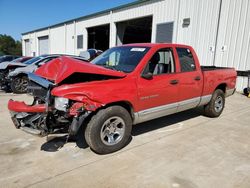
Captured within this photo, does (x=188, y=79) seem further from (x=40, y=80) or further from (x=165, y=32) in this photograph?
(x=165, y=32)

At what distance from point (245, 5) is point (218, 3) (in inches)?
53.3

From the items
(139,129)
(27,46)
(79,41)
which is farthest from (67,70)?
(27,46)

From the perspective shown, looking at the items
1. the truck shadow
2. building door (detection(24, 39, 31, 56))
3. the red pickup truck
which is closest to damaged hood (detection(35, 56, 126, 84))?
the red pickup truck

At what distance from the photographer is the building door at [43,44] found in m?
29.8

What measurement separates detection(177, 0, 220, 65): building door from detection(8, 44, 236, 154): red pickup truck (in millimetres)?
7201

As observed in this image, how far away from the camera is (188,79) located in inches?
196

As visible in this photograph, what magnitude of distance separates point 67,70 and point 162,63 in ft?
6.85

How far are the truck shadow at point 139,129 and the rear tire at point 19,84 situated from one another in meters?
5.43

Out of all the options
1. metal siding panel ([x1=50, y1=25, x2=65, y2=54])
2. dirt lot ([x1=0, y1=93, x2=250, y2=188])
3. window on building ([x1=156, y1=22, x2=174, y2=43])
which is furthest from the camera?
metal siding panel ([x1=50, y1=25, x2=65, y2=54])

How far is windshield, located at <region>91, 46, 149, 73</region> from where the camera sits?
Result: 4250 millimetres

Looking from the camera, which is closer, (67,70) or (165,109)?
(67,70)

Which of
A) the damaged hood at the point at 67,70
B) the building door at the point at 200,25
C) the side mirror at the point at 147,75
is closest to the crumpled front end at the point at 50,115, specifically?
the damaged hood at the point at 67,70

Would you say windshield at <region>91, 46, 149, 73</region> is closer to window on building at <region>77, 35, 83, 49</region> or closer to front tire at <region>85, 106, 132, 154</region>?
front tire at <region>85, 106, 132, 154</region>

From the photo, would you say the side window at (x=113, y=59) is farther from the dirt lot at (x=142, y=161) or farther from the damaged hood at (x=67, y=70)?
the dirt lot at (x=142, y=161)
